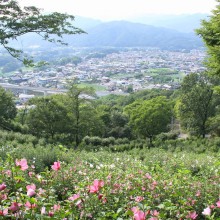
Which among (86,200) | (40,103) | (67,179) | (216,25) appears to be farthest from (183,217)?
(40,103)

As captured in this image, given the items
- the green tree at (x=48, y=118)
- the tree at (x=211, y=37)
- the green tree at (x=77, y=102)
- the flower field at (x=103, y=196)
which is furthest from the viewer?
the green tree at (x=48, y=118)

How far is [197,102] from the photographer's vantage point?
24.4m

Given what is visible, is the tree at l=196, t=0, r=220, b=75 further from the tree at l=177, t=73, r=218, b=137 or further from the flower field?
the tree at l=177, t=73, r=218, b=137

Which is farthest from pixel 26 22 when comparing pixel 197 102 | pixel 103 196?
pixel 197 102

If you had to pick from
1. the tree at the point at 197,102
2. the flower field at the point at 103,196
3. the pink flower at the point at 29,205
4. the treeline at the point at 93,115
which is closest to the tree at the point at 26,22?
the flower field at the point at 103,196

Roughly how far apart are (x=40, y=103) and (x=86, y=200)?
21.2 meters

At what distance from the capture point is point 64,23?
9.14 meters

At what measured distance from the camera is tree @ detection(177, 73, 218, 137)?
24.2 m

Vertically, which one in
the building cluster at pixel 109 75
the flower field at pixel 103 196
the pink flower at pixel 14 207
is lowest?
the building cluster at pixel 109 75

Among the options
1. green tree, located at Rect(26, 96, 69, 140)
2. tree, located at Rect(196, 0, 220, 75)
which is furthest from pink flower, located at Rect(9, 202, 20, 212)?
green tree, located at Rect(26, 96, 69, 140)

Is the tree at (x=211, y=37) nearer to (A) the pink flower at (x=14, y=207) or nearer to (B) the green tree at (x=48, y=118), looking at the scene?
(A) the pink flower at (x=14, y=207)

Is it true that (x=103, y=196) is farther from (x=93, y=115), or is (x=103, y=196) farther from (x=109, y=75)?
(x=109, y=75)

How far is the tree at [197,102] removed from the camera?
2417cm

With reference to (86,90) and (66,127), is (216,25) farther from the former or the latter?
(66,127)
